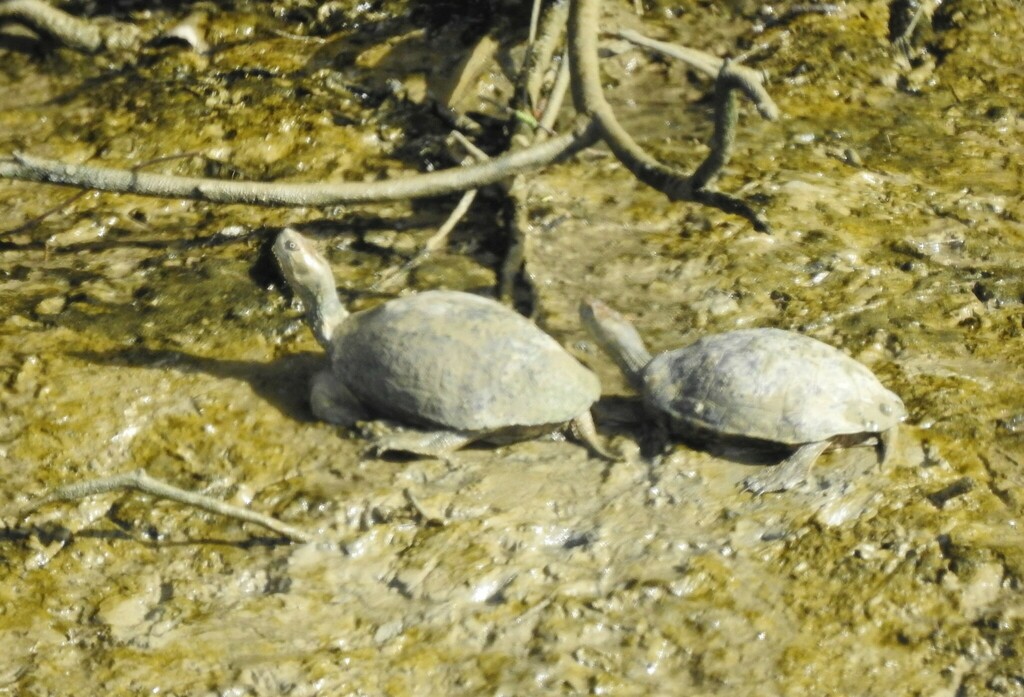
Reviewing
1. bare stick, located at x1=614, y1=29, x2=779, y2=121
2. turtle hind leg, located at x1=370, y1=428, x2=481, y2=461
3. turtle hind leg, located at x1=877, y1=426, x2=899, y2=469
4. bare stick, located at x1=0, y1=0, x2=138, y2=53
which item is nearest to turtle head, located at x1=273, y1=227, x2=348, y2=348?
turtle hind leg, located at x1=370, y1=428, x2=481, y2=461

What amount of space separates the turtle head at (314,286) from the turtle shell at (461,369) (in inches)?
7.2

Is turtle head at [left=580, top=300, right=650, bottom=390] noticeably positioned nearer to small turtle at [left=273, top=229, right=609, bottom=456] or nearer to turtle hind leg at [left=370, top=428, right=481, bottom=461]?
small turtle at [left=273, top=229, right=609, bottom=456]

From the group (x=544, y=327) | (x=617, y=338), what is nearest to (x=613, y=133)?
(x=617, y=338)

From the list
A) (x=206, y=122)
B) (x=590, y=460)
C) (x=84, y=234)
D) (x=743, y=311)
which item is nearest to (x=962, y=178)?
(x=743, y=311)

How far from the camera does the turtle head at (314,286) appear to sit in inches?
191

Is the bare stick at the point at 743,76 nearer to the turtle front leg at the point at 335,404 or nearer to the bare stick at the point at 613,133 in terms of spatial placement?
the bare stick at the point at 613,133

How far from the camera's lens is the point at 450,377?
14.6 feet

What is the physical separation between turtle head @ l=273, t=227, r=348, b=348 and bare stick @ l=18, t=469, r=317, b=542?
898 millimetres

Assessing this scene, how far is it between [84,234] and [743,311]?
9.65ft

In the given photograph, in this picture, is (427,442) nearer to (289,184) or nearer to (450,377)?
(450,377)

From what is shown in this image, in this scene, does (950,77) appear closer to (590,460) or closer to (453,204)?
(453,204)

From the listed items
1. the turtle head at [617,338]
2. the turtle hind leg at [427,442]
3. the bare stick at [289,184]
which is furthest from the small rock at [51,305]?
the turtle head at [617,338]

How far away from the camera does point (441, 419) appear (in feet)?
14.5

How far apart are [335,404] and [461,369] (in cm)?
55
